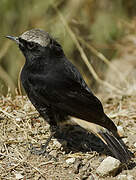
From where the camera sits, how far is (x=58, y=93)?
397 centimetres

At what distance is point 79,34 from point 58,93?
3953 mm

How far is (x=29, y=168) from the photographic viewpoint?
3.81m

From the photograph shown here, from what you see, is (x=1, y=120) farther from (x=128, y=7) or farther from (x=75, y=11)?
(x=128, y=7)

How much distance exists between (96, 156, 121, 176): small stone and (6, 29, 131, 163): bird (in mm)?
76

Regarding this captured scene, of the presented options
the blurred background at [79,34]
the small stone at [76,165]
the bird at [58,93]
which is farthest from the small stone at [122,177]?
the blurred background at [79,34]

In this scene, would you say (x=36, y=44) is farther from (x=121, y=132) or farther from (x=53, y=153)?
(x=121, y=132)

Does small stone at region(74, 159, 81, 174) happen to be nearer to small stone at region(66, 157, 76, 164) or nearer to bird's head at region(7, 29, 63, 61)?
→ small stone at region(66, 157, 76, 164)

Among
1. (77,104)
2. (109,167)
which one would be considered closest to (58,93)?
(77,104)

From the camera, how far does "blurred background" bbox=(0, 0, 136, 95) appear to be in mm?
7266

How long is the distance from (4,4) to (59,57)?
3.62 meters

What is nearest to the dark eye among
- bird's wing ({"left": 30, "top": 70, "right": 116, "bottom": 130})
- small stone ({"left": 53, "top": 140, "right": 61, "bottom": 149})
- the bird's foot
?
bird's wing ({"left": 30, "top": 70, "right": 116, "bottom": 130})

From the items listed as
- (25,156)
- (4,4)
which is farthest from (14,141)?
(4,4)

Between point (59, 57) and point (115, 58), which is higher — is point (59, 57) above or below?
above

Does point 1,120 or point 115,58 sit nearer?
point 1,120
